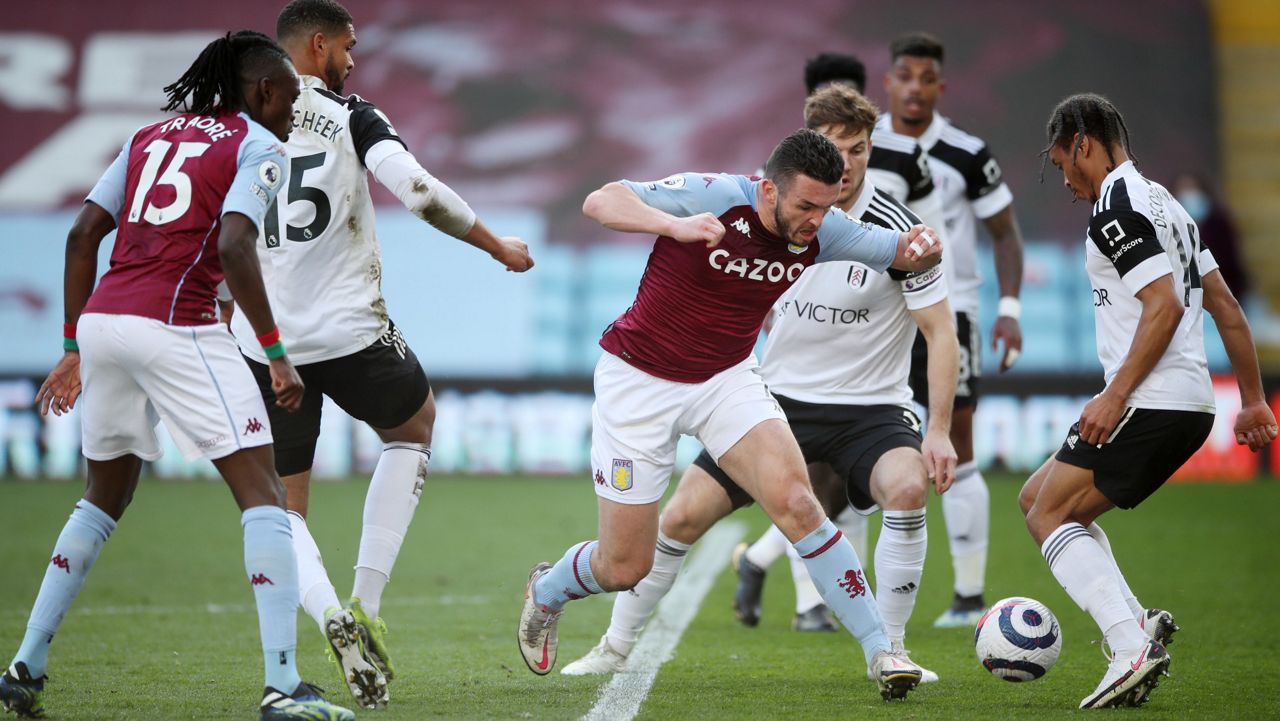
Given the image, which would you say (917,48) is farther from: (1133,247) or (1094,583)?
(1094,583)

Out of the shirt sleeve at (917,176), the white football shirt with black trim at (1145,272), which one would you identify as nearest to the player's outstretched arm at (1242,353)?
the white football shirt with black trim at (1145,272)

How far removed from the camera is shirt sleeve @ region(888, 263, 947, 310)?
5.96 meters

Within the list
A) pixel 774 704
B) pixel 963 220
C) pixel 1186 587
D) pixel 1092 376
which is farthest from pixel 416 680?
pixel 1092 376

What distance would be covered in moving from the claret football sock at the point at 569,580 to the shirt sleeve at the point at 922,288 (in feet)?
5.28

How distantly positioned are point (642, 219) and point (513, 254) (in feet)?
1.85

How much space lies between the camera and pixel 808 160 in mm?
5102

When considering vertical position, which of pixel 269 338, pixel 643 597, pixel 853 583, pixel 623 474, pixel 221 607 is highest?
pixel 269 338

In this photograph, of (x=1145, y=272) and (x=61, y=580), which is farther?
(x=1145, y=272)

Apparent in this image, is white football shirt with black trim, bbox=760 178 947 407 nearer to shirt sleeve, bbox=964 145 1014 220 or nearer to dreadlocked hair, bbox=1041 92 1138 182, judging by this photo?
dreadlocked hair, bbox=1041 92 1138 182

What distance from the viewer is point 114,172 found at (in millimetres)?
4902

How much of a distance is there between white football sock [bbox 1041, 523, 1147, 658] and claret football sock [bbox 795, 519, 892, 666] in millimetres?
674

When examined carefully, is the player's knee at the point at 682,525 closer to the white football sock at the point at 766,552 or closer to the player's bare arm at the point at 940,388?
the player's bare arm at the point at 940,388

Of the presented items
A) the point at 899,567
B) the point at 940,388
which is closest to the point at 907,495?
the point at 899,567

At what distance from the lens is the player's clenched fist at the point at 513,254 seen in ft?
17.7
